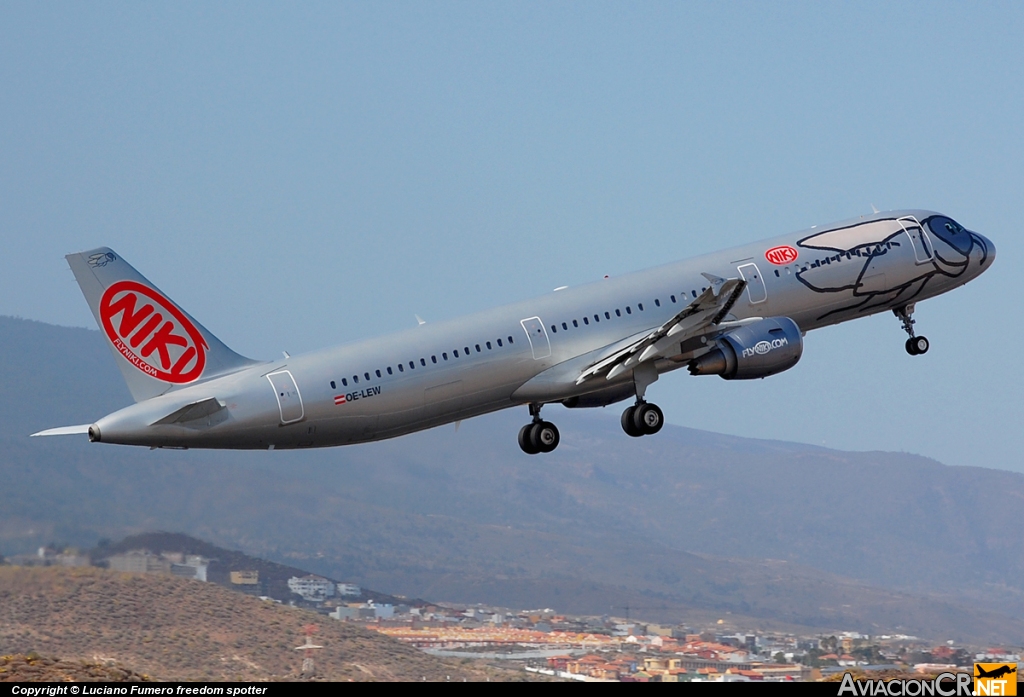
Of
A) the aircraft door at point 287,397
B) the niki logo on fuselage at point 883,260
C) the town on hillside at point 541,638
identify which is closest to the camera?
the aircraft door at point 287,397

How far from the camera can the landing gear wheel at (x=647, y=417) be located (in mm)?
46250

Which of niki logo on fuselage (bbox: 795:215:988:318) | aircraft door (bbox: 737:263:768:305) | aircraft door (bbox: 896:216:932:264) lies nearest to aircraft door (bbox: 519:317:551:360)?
aircraft door (bbox: 737:263:768:305)

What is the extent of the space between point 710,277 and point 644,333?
11.9 feet

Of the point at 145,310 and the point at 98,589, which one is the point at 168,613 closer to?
the point at 98,589

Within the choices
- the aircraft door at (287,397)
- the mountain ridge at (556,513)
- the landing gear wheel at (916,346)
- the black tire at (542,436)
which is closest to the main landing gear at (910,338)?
the landing gear wheel at (916,346)

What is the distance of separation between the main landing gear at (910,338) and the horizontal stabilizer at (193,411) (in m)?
25.6

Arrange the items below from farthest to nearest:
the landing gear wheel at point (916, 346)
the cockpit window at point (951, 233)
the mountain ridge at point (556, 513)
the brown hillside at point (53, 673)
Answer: the mountain ridge at point (556, 513)
the landing gear wheel at point (916, 346)
the cockpit window at point (951, 233)
the brown hillside at point (53, 673)

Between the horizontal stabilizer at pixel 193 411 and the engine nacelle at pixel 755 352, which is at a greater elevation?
the engine nacelle at pixel 755 352

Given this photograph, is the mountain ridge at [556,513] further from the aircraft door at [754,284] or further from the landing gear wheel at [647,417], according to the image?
the aircraft door at [754,284]

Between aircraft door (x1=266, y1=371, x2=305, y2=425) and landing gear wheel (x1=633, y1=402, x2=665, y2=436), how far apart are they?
11532 millimetres

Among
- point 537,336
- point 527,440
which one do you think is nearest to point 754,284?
point 537,336

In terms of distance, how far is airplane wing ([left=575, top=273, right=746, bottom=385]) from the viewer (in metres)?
43.4

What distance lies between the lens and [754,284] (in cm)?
4716

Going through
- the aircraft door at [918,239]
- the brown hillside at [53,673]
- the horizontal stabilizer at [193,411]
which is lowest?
the brown hillside at [53,673]
